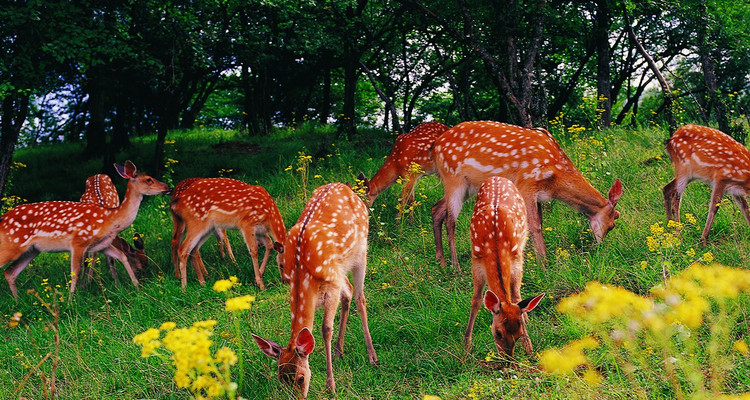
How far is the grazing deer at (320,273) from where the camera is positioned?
388 cm

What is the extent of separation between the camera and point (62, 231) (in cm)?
691

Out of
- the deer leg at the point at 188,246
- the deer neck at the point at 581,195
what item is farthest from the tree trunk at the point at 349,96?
the deer neck at the point at 581,195

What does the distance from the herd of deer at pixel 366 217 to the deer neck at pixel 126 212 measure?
12 mm

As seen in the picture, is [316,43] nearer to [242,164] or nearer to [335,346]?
[242,164]

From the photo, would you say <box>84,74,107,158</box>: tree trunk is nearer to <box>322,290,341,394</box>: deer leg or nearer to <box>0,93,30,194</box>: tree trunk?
<box>0,93,30,194</box>: tree trunk

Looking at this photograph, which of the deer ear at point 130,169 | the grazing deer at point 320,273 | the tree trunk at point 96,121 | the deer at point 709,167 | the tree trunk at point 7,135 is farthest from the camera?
the tree trunk at point 96,121

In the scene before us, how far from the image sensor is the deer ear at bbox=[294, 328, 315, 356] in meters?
3.73

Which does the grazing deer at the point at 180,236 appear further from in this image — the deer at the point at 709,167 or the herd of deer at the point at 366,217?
the deer at the point at 709,167

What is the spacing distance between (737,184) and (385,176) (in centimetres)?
418

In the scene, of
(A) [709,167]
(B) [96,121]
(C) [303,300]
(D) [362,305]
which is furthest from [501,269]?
(B) [96,121]

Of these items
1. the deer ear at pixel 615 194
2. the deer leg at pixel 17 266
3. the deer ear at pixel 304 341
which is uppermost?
the deer ear at pixel 615 194

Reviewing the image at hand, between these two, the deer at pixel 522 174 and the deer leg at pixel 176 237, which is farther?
the deer leg at pixel 176 237

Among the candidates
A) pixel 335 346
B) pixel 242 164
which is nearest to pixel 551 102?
pixel 242 164

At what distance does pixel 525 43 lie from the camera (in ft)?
46.4
